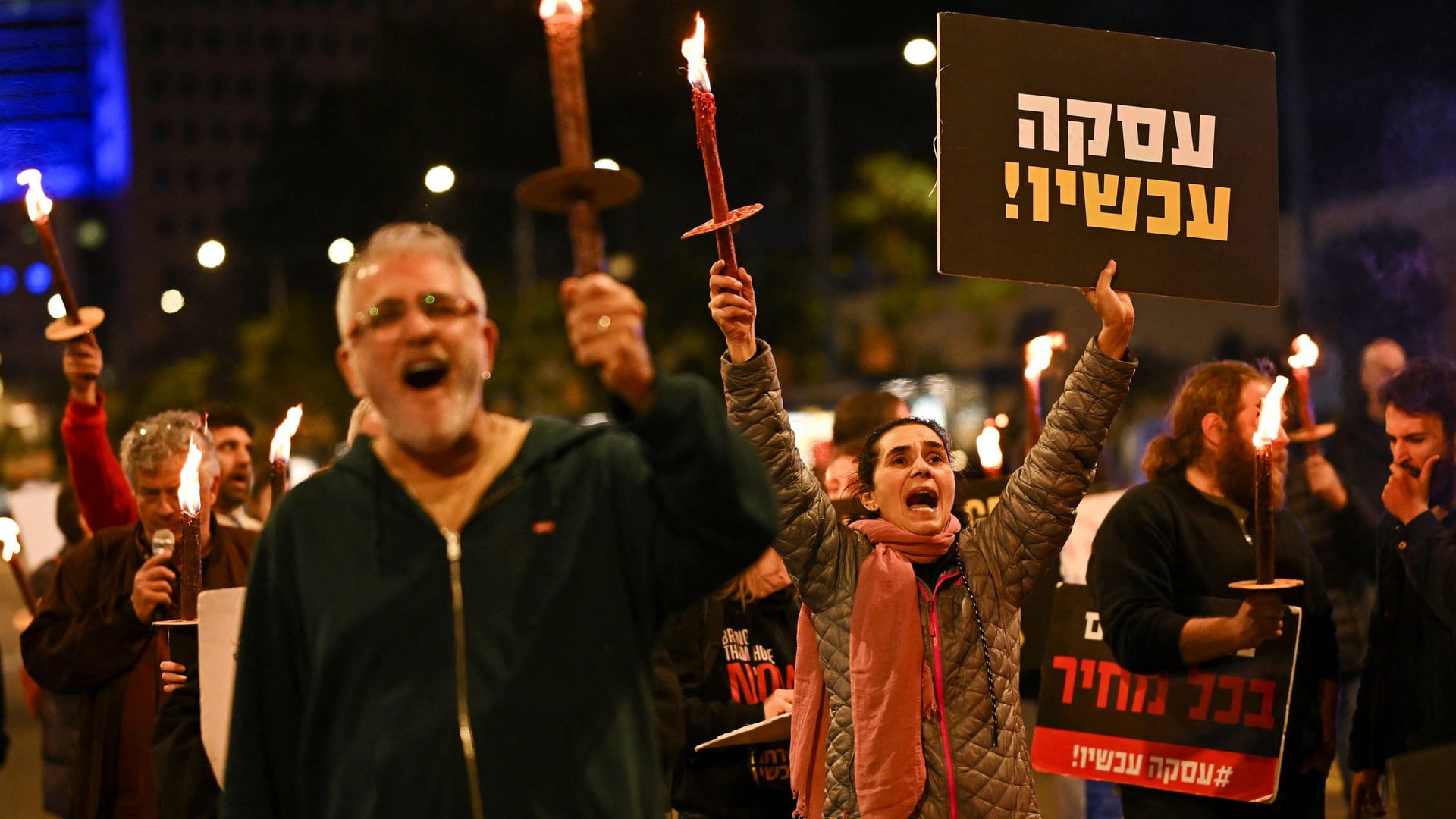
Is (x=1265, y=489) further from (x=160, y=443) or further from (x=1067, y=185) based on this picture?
(x=160, y=443)

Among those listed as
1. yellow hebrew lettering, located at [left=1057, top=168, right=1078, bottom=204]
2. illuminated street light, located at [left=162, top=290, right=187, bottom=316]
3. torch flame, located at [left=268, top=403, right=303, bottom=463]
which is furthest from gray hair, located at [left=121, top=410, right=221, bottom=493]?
illuminated street light, located at [left=162, top=290, right=187, bottom=316]

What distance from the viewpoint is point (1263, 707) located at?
17.0ft

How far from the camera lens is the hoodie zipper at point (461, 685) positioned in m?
2.75

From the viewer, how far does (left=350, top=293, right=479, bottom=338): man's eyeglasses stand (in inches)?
113

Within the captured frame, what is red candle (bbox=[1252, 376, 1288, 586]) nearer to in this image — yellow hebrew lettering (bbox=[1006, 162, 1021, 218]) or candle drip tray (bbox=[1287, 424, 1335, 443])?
yellow hebrew lettering (bbox=[1006, 162, 1021, 218])

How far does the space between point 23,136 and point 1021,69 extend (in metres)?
4.93

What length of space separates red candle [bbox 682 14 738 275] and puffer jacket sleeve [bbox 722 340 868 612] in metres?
0.69

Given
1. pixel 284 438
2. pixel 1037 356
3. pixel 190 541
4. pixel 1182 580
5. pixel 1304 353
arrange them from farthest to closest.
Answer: pixel 1037 356, pixel 1304 353, pixel 1182 580, pixel 284 438, pixel 190 541

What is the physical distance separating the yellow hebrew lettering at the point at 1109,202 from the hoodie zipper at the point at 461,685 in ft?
8.06

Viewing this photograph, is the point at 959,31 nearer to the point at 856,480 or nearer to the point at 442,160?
the point at 856,480

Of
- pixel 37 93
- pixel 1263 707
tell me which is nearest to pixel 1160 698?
pixel 1263 707

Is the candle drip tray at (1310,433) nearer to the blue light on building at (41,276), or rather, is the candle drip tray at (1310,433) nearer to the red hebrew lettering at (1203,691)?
the red hebrew lettering at (1203,691)

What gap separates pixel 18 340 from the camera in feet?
389

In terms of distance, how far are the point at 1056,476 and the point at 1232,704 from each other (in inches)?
52.9
